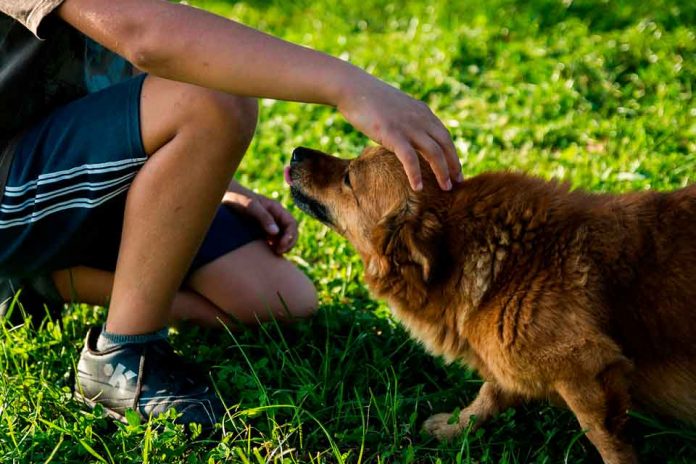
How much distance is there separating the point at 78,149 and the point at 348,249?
156 centimetres

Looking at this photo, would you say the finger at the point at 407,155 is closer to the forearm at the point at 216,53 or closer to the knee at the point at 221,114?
the forearm at the point at 216,53

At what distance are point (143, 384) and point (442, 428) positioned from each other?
41.1 inches

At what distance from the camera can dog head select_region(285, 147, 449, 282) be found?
2.73 metres

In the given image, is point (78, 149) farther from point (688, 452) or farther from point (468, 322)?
point (688, 452)

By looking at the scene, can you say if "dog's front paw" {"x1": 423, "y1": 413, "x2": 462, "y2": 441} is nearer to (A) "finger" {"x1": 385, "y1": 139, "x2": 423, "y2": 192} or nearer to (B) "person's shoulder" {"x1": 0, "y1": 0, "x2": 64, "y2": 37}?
(A) "finger" {"x1": 385, "y1": 139, "x2": 423, "y2": 192}

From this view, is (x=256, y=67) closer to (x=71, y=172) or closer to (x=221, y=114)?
(x=221, y=114)

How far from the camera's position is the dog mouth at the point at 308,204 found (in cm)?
319

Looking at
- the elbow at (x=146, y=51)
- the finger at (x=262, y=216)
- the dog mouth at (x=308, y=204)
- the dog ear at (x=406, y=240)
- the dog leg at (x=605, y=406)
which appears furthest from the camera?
the finger at (x=262, y=216)

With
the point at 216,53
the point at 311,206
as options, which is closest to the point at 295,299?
the point at 311,206

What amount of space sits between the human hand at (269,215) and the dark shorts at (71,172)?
0.72 metres

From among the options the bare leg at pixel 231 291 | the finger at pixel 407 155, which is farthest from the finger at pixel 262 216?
the finger at pixel 407 155

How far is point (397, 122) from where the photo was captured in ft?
7.48

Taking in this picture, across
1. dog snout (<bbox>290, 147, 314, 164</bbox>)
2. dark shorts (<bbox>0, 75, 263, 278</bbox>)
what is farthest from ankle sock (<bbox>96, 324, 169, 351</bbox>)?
dog snout (<bbox>290, 147, 314, 164</bbox>)

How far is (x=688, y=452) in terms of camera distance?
9.20 feet
